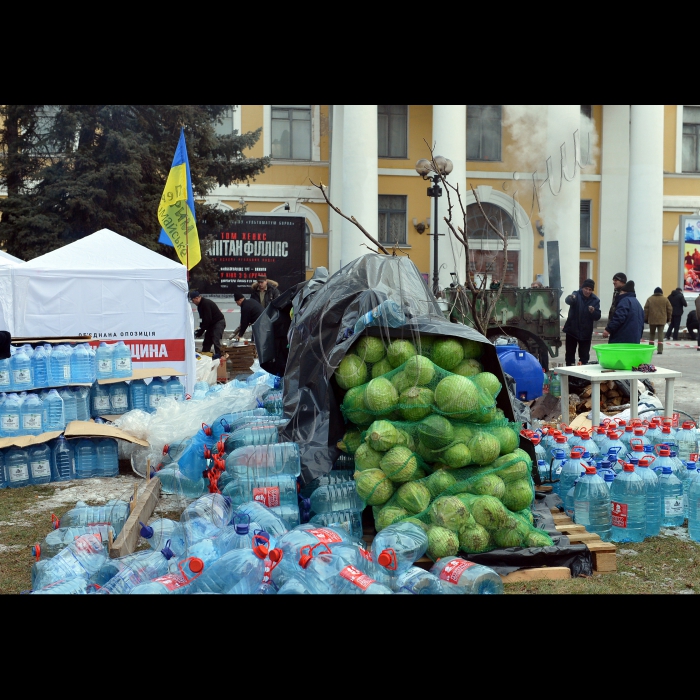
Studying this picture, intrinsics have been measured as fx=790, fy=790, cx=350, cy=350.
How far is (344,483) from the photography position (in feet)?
19.4

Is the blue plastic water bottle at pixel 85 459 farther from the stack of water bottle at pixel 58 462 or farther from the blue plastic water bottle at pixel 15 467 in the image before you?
the blue plastic water bottle at pixel 15 467

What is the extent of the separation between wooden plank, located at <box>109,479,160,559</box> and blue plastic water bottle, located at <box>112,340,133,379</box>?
2436mm

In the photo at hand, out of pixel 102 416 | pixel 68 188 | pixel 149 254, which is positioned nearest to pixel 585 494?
pixel 102 416

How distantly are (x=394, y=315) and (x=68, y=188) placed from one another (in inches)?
665

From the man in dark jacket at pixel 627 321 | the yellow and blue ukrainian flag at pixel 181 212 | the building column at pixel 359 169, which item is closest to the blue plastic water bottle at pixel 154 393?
the yellow and blue ukrainian flag at pixel 181 212

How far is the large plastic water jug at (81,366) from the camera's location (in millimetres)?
8812

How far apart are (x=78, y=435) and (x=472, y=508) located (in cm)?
459

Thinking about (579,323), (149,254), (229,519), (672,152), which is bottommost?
(229,519)

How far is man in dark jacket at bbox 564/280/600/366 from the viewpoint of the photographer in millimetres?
15227

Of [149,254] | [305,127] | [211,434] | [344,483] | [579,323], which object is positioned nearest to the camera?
[344,483]

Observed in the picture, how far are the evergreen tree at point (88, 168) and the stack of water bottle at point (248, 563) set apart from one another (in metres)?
16.5

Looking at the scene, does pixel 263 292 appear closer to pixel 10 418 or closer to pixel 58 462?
pixel 58 462

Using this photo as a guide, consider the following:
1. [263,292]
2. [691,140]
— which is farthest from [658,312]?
[691,140]

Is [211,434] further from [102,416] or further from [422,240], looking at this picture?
[422,240]
